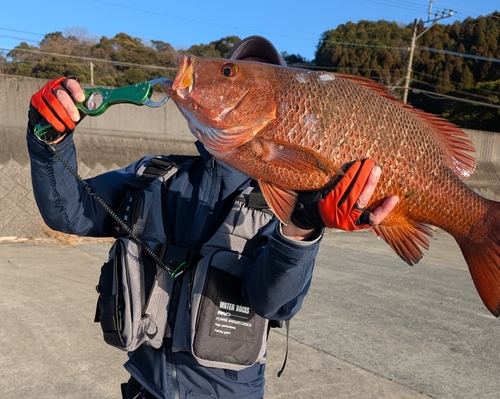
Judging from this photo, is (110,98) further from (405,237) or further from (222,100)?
(405,237)

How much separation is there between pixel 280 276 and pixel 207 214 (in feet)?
1.61

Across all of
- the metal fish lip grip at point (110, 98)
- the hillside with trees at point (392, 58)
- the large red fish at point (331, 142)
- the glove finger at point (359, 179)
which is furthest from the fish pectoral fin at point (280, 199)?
the hillside with trees at point (392, 58)

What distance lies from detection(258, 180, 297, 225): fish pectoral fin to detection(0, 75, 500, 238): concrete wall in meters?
7.09

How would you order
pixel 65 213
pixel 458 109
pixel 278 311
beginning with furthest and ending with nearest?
pixel 458 109 < pixel 65 213 < pixel 278 311

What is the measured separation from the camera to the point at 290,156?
1433 mm

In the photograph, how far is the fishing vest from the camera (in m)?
1.82

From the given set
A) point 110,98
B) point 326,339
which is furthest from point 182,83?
point 326,339

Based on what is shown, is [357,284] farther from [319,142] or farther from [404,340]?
[319,142]

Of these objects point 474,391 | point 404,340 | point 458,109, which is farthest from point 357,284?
point 458,109

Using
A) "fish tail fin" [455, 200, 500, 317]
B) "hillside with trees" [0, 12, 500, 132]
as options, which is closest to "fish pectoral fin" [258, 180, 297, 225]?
"fish tail fin" [455, 200, 500, 317]

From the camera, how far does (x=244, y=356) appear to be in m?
1.83

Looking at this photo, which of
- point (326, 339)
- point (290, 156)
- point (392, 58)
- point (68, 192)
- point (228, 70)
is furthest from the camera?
point (392, 58)

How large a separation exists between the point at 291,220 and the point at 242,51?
0.92m

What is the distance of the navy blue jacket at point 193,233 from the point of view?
1.61 meters
